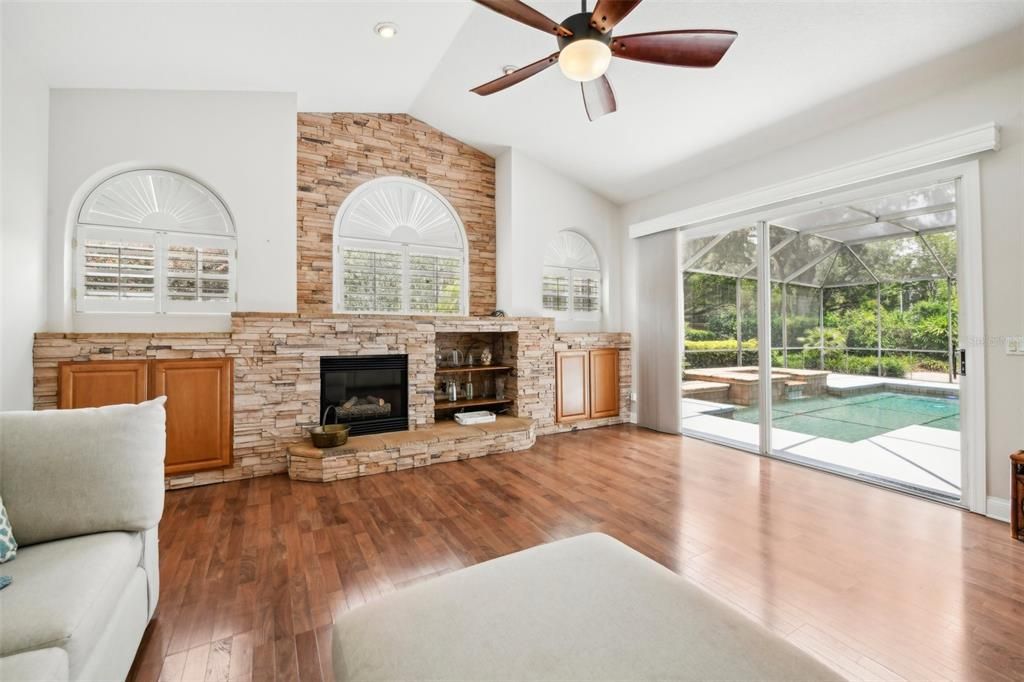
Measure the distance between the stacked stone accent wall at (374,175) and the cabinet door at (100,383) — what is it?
149 centimetres

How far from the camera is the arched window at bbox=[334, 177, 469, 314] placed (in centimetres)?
484

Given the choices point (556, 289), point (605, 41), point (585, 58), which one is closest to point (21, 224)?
point (585, 58)

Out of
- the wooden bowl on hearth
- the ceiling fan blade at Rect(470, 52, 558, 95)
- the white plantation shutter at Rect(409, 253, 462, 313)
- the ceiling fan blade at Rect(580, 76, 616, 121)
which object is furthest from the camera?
the white plantation shutter at Rect(409, 253, 462, 313)

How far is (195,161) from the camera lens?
3.93 metres

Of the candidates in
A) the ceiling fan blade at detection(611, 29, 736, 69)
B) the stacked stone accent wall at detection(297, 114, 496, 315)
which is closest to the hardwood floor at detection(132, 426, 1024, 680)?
the stacked stone accent wall at detection(297, 114, 496, 315)

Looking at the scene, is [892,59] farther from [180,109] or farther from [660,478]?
[180,109]

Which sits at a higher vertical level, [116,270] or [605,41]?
[605,41]

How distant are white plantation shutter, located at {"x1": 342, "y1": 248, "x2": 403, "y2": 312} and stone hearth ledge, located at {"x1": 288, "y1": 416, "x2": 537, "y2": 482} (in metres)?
1.46

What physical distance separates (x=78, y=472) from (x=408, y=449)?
2604mm

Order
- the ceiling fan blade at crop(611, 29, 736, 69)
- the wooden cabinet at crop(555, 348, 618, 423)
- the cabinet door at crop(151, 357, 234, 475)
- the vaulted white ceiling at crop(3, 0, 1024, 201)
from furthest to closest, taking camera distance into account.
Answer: the wooden cabinet at crop(555, 348, 618, 423)
the cabinet door at crop(151, 357, 234, 475)
the vaulted white ceiling at crop(3, 0, 1024, 201)
the ceiling fan blade at crop(611, 29, 736, 69)

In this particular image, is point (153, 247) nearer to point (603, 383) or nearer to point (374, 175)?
point (374, 175)

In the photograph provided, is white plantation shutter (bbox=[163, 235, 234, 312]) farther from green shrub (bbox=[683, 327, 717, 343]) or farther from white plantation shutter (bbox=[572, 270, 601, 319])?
green shrub (bbox=[683, 327, 717, 343])

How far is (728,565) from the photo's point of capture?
7.67ft

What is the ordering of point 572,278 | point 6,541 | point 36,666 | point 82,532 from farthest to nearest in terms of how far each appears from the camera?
1. point 572,278
2. point 82,532
3. point 6,541
4. point 36,666
